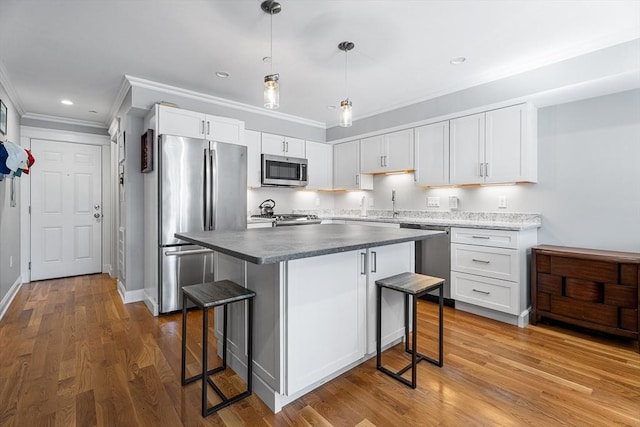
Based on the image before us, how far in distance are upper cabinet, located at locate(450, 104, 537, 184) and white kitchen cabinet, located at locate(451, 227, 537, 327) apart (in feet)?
2.13

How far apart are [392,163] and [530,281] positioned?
216 centimetres

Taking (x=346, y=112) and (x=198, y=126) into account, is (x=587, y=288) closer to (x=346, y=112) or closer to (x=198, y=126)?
(x=346, y=112)

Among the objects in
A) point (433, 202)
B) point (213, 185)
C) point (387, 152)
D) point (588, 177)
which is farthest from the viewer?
point (387, 152)

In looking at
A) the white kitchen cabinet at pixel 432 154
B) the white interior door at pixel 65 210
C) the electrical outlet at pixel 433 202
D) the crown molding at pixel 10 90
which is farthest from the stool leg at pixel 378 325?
the white interior door at pixel 65 210

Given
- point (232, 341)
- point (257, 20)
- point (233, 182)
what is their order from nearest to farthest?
point (232, 341) → point (257, 20) → point (233, 182)

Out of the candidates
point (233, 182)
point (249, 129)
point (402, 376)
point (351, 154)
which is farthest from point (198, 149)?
point (402, 376)

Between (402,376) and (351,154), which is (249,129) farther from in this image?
(402,376)

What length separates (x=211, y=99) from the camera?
13.0 ft

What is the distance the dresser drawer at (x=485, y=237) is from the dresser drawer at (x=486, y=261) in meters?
0.05

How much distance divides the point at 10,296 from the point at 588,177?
6345 mm

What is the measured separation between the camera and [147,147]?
3.35 metres

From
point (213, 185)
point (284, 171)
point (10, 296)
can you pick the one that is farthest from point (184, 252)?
point (10, 296)

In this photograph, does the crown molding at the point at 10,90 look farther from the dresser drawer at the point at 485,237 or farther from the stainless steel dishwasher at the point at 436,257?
the dresser drawer at the point at 485,237

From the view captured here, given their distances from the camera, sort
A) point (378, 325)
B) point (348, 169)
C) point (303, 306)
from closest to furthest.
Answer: point (303, 306) < point (378, 325) < point (348, 169)
